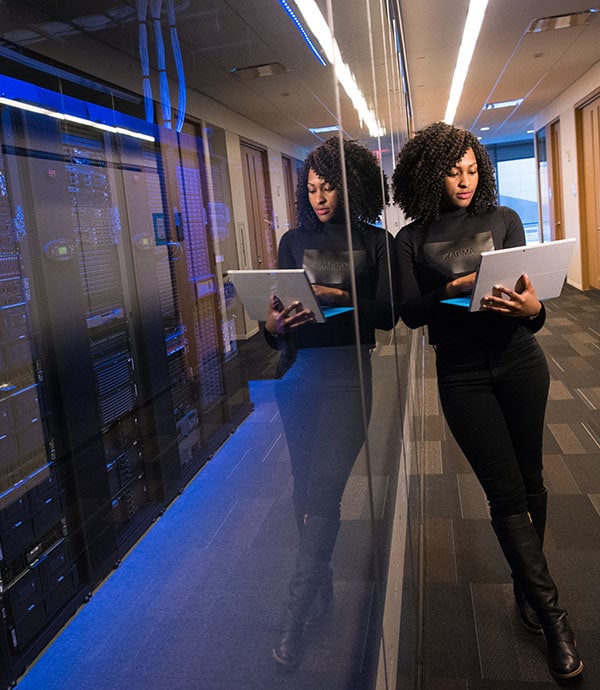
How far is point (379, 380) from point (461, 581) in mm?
1033

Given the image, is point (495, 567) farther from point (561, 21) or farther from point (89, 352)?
point (561, 21)

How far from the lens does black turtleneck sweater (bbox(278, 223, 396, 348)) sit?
1.70 feet

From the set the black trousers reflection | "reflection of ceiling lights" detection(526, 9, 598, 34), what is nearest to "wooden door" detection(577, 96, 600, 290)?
"reflection of ceiling lights" detection(526, 9, 598, 34)

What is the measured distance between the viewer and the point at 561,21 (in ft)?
16.6

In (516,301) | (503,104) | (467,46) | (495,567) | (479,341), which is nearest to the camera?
(516,301)

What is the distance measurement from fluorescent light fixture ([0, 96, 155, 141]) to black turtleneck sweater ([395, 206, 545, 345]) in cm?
128

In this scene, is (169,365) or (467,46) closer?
(169,365)

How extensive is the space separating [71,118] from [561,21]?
19.1ft

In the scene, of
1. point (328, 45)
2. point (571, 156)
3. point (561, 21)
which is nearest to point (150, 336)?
point (328, 45)

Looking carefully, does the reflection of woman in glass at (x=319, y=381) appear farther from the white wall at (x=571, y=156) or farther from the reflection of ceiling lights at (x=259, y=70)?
the white wall at (x=571, y=156)

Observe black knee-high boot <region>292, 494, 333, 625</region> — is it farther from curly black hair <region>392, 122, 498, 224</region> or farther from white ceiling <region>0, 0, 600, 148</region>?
curly black hair <region>392, 122, 498, 224</region>

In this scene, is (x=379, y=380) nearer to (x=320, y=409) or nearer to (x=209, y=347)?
(x=320, y=409)

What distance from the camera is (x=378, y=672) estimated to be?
2.81 ft

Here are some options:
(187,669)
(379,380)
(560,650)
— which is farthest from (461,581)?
(187,669)
